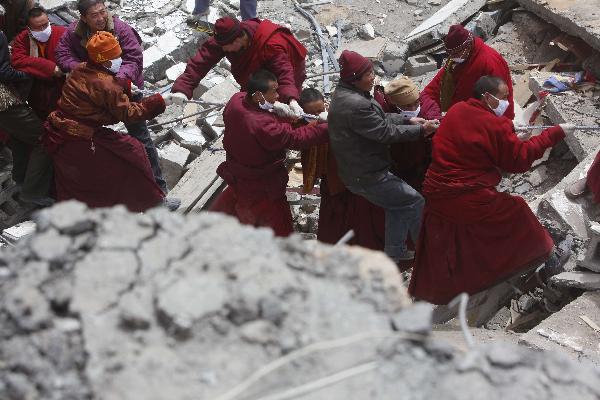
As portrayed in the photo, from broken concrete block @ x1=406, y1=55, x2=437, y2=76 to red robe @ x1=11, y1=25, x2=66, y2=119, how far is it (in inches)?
153

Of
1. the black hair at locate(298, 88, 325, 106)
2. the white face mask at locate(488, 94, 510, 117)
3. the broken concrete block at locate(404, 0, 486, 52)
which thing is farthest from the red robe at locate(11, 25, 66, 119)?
the broken concrete block at locate(404, 0, 486, 52)

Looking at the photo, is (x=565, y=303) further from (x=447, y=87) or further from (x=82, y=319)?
(x=82, y=319)

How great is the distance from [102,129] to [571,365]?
4.13 m

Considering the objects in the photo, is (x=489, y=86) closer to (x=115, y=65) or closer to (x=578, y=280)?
(x=578, y=280)

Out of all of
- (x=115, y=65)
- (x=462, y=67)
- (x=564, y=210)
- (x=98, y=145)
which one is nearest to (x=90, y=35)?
(x=115, y=65)

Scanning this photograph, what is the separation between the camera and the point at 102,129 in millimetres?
5168

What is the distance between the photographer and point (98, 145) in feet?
16.8

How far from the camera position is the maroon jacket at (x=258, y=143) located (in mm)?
4426

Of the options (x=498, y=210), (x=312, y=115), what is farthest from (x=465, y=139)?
(x=312, y=115)

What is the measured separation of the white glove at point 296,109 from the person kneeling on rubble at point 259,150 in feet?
0.35

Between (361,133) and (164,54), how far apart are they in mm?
4037

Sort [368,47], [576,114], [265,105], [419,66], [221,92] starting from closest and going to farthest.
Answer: [265,105] → [576,114] → [221,92] → [419,66] → [368,47]

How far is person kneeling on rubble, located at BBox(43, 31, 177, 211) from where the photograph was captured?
15.7 feet

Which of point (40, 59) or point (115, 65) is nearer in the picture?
point (115, 65)
